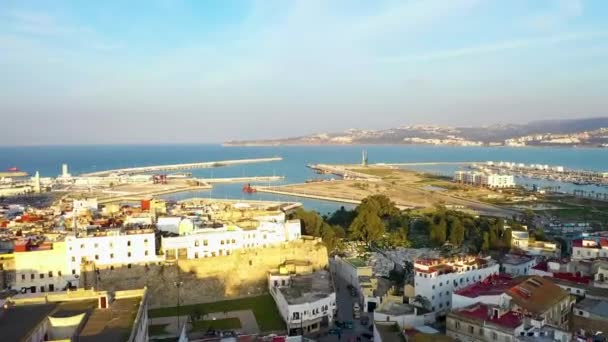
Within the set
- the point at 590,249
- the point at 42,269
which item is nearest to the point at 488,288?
the point at 590,249

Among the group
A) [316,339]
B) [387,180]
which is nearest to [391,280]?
[316,339]

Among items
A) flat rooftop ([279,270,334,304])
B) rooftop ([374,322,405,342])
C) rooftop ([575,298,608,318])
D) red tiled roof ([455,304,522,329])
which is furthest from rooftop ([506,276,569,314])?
flat rooftop ([279,270,334,304])

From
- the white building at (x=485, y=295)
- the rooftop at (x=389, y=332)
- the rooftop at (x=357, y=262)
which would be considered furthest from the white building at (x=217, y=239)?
the white building at (x=485, y=295)

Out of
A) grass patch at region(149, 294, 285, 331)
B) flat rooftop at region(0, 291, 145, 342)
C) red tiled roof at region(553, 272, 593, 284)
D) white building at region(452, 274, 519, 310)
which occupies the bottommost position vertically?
grass patch at region(149, 294, 285, 331)

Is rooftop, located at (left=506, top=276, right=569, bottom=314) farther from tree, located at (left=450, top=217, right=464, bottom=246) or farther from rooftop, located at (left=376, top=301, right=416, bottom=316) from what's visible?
tree, located at (left=450, top=217, right=464, bottom=246)

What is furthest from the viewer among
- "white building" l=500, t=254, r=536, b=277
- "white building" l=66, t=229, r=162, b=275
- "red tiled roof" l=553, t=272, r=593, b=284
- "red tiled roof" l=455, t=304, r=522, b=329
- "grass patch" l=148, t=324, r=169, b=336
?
"white building" l=500, t=254, r=536, b=277

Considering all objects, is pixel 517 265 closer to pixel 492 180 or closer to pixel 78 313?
pixel 78 313

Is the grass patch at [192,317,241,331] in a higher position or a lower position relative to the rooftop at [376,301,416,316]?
lower

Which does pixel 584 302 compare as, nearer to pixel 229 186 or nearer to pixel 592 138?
pixel 229 186
